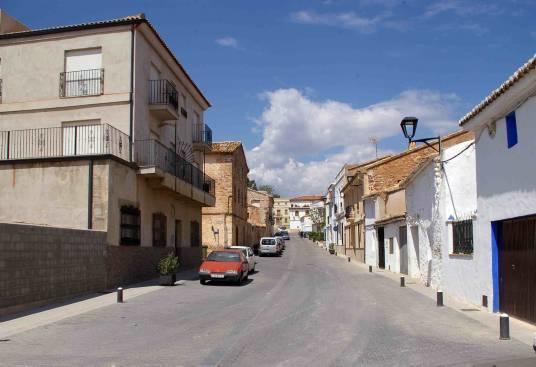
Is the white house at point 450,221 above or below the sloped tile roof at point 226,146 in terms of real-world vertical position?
below

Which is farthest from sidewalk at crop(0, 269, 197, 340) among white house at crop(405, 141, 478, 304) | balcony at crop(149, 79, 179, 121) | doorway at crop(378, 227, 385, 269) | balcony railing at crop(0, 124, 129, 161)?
doorway at crop(378, 227, 385, 269)

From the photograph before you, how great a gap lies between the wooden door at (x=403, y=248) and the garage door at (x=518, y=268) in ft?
46.7

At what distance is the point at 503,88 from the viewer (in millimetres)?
11422

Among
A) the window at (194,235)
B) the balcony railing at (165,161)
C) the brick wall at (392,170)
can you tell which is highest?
the brick wall at (392,170)

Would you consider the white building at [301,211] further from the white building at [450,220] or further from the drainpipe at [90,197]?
the drainpipe at [90,197]

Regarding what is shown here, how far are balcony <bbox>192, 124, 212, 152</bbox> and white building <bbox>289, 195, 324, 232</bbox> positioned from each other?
313ft

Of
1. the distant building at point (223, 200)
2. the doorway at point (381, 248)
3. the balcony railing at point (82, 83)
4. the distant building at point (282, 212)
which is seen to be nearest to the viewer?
the balcony railing at point (82, 83)

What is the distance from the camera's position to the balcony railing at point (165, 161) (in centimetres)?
2306

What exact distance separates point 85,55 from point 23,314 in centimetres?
1312

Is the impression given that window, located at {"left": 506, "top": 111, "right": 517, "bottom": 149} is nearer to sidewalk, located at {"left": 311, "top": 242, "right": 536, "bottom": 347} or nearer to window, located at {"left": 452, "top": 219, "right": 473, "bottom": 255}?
window, located at {"left": 452, "top": 219, "right": 473, "bottom": 255}

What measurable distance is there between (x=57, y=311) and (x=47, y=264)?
5.25 ft

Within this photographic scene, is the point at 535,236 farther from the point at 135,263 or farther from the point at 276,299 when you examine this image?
the point at 135,263

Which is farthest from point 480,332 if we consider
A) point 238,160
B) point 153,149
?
point 238,160

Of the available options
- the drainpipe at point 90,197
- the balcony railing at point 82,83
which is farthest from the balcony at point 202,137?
the drainpipe at point 90,197
